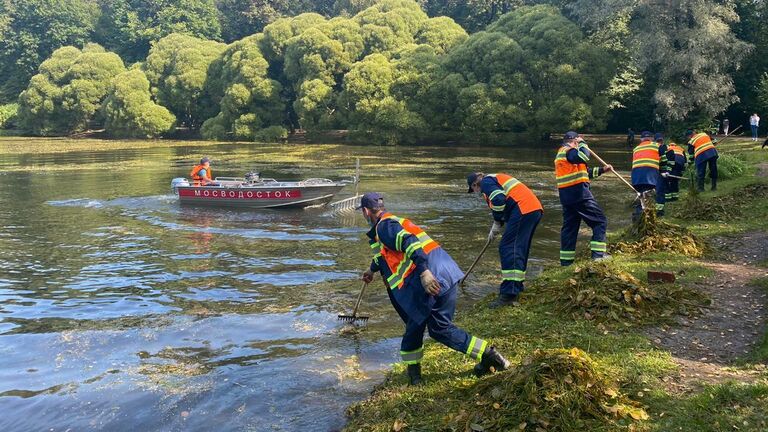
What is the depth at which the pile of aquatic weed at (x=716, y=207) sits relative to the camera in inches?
540

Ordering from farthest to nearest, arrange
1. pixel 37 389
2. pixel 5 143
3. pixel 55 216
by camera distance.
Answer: pixel 5 143
pixel 55 216
pixel 37 389

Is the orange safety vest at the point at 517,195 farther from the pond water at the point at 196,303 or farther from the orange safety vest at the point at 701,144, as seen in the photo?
the orange safety vest at the point at 701,144

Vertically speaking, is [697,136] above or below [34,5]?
below

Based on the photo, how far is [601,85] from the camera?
43.6 metres

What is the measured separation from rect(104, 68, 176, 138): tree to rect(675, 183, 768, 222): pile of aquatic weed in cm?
5956

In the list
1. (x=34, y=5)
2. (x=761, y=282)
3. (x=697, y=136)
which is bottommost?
(x=761, y=282)

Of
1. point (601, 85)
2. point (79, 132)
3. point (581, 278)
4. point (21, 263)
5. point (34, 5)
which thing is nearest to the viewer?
point (581, 278)

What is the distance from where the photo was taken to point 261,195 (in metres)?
21.6

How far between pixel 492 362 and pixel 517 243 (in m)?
2.68

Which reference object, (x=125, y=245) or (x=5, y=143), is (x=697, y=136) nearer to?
(x=125, y=245)

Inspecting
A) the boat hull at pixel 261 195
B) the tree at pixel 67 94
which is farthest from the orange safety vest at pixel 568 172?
the tree at pixel 67 94

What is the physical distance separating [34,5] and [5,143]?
142 ft

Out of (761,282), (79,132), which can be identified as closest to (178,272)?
(761,282)

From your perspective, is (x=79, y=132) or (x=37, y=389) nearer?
(x=37, y=389)
